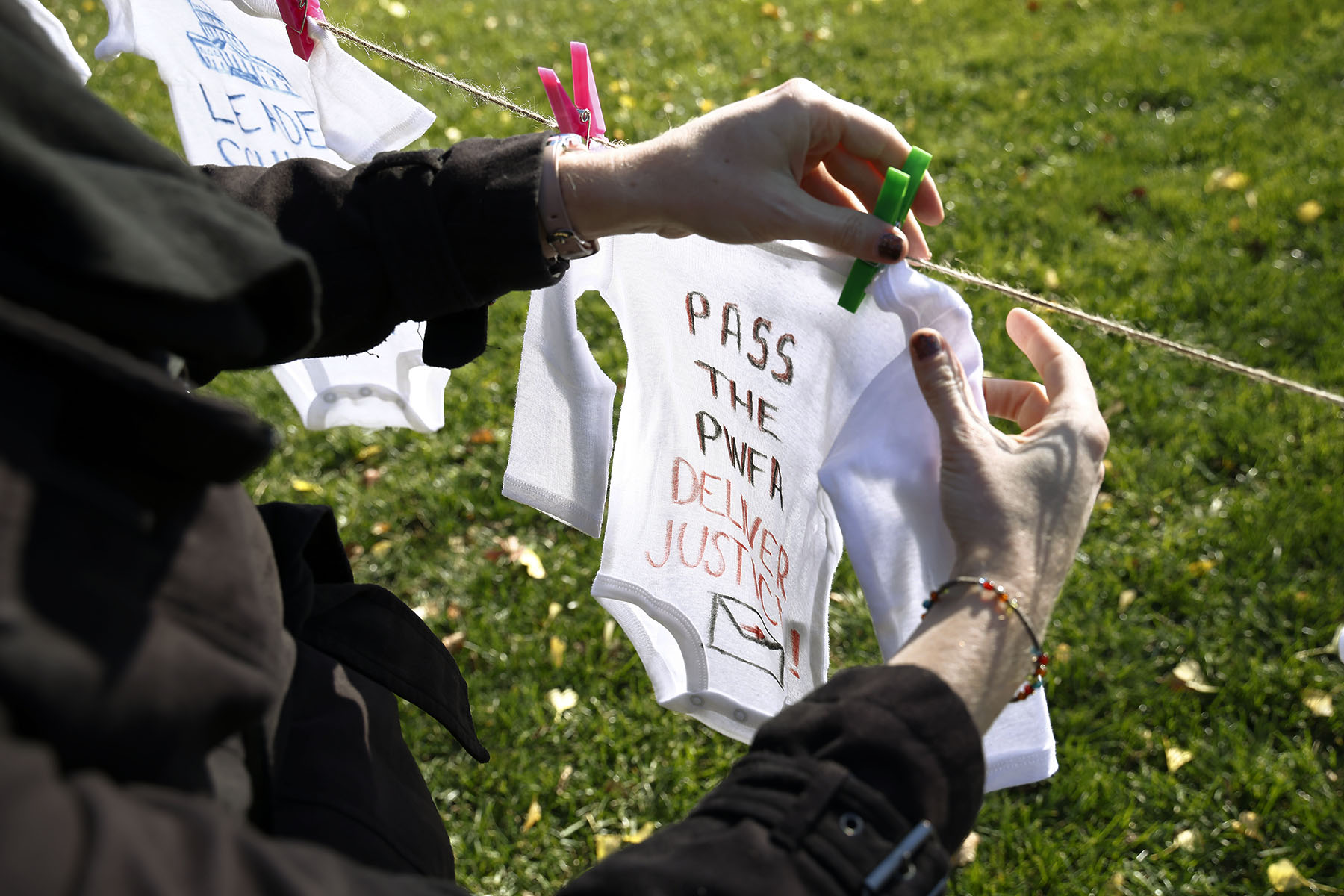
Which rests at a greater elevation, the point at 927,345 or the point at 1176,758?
the point at 927,345

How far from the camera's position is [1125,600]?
8.93ft

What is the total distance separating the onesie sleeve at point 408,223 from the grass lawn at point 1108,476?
2.28ft

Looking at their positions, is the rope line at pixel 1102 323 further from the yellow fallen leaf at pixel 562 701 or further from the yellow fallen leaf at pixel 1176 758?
the yellow fallen leaf at pixel 562 701

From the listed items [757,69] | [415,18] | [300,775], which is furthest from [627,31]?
[300,775]

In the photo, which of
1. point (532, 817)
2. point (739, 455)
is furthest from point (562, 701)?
point (739, 455)

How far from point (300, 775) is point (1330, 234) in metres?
4.35

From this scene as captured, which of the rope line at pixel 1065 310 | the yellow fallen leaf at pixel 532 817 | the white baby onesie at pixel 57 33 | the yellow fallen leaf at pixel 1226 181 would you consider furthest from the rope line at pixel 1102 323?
the yellow fallen leaf at pixel 1226 181

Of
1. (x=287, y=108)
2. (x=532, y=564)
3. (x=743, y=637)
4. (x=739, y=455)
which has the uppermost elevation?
(x=287, y=108)

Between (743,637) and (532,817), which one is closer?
(743,637)

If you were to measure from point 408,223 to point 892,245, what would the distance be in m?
0.72

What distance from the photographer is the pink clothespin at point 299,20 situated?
6.40 ft

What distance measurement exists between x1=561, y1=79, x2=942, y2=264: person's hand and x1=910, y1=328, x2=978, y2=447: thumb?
0.15 metres

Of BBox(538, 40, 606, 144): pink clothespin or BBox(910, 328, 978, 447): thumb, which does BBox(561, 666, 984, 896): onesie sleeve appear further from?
BBox(538, 40, 606, 144): pink clothespin

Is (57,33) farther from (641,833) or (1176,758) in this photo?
(1176,758)
